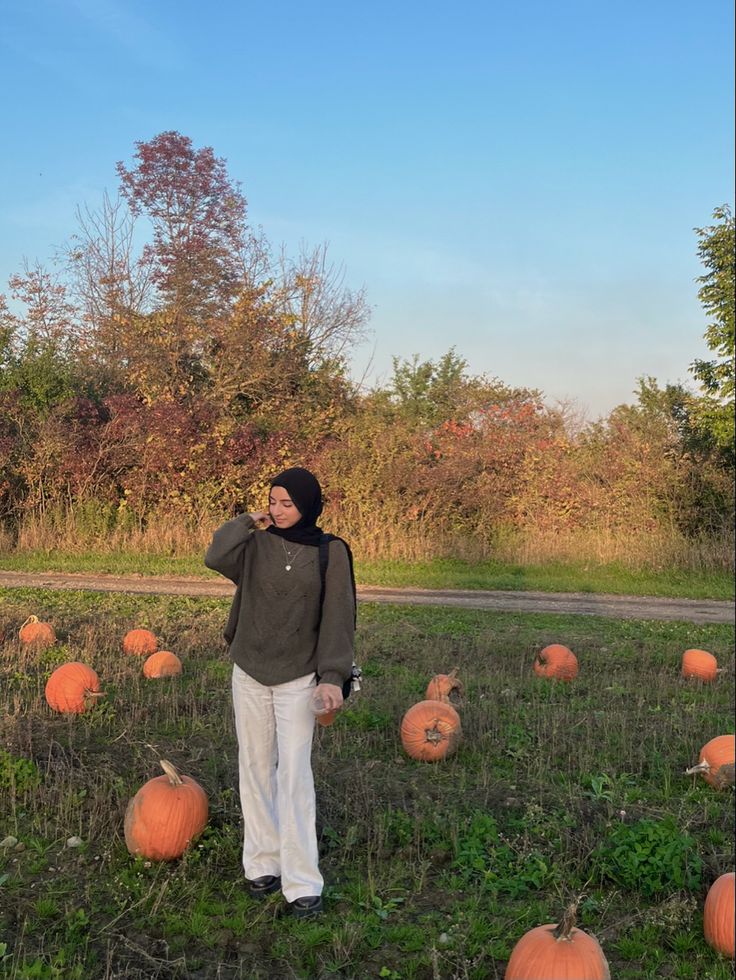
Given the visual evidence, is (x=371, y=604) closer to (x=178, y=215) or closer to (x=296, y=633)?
(x=296, y=633)

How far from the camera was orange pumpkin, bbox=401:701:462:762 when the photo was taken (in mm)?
5887

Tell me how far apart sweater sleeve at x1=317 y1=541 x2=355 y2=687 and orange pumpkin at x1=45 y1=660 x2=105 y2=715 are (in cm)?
325

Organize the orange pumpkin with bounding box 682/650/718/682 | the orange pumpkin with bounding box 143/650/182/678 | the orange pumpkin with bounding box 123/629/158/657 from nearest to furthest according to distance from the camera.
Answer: the orange pumpkin with bounding box 143/650/182/678 < the orange pumpkin with bounding box 682/650/718/682 < the orange pumpkin with bounding box 123/629/158/657

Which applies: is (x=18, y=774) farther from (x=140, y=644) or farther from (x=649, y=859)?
(x=649, y=859)

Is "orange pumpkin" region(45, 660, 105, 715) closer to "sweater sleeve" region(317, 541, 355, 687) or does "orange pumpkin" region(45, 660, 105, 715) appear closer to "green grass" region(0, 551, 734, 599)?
"sweater sleeve" region(317, 541, 355, 687)

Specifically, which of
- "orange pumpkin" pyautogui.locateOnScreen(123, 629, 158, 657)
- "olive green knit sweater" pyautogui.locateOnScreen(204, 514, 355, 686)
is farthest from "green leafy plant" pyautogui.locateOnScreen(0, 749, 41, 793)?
"orange pumpkin" pyautogui.locateOnScreen(123, 629, 158, 657)

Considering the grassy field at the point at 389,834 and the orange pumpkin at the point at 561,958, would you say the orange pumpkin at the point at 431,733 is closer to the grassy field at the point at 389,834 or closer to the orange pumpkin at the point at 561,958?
the grassy field at the point at 389,834

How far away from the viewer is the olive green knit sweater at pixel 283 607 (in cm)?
398

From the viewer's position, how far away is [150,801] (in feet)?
14.6

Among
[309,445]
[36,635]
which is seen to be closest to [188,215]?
[309,445]

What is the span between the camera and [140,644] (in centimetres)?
870

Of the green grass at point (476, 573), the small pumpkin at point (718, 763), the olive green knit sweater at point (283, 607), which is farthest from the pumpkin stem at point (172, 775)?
the green grass at point (476, 573)

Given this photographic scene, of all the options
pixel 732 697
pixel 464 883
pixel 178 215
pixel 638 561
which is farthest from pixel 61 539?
pixel 464 883

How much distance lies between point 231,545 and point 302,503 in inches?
15.8
